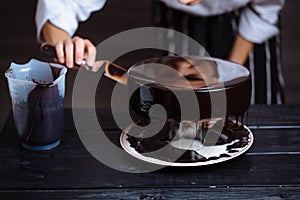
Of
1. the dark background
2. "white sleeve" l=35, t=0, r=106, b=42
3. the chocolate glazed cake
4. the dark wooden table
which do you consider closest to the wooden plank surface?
the dark wooden table

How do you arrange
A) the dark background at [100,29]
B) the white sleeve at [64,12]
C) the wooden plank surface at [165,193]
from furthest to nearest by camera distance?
the dark background at [100,29]
the white sleeve at [64,12]
the wooden plank surface at [165,193]

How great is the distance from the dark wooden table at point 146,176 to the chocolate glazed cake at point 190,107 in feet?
0.14

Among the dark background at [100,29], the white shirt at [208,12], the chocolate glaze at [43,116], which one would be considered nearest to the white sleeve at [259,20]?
the white shirt at [208,12]

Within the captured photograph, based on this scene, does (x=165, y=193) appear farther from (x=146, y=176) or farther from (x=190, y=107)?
(x=190, y=107)

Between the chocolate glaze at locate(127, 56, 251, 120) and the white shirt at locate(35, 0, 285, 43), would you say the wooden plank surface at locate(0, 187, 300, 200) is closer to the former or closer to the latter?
the chocolate glaze at locate(127, 56, 251, 120)

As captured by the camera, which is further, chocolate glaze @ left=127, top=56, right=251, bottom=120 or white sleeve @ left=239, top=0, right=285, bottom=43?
white sleeve @ left=239, top=0, right=285, bottom=43

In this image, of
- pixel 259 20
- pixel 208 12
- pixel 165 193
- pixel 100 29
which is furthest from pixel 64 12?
pixel 100 29

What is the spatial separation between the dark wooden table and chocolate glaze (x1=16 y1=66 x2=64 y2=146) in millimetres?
33

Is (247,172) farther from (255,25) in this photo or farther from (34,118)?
(255,25)

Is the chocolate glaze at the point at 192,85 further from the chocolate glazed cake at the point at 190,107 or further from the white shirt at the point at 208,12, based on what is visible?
the white shirt at the point at 208,12

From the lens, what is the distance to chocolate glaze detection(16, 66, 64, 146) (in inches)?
46.4

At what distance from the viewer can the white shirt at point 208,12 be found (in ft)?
5.37

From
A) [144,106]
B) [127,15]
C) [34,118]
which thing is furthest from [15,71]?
[127,15]

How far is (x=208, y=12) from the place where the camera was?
5.99 ft
